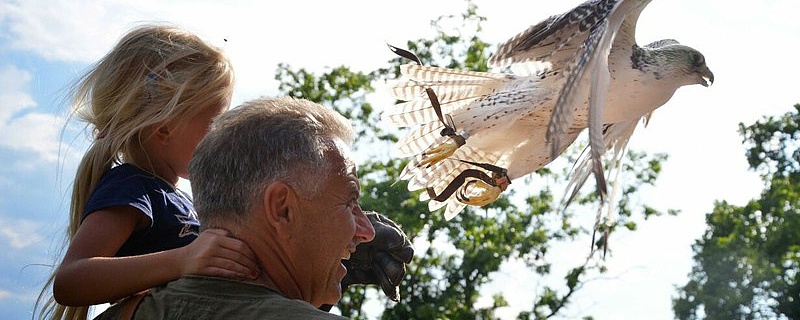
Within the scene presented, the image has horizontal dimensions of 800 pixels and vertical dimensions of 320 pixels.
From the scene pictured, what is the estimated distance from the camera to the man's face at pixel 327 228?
1.55 metres

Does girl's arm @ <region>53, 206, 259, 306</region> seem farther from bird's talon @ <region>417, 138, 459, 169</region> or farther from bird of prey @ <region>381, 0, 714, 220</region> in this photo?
bird's talon @ <region>417, 138, 459, 169</region>

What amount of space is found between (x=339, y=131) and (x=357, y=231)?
0.60 ft

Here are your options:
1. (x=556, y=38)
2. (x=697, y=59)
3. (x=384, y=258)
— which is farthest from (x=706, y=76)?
(x=384, y=258)

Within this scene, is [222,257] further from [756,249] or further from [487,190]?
[756,249]

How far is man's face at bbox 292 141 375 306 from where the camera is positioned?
1548 millimetres

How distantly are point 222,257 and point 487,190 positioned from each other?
5.55 ft

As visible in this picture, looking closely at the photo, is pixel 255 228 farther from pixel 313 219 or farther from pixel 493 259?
pixel 493 259

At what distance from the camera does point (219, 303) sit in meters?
1.47

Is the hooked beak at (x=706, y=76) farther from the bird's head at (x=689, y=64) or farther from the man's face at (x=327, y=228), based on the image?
the man's face at (x=327, y=228)

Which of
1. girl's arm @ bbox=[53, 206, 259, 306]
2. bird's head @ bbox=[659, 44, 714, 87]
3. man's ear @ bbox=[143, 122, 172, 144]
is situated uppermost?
bird's head @ bbox=[659, 44, 714, 87]

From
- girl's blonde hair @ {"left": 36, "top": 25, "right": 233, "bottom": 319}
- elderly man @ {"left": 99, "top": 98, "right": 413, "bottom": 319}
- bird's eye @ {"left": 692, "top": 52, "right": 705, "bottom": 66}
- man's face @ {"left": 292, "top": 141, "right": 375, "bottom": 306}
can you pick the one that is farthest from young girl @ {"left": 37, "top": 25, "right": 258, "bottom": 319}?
bird's eye @ {"left": 692, "top": 52, "right": 705, "bottom": 66}

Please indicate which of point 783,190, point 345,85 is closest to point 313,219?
point 345,85

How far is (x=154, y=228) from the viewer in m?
1.94

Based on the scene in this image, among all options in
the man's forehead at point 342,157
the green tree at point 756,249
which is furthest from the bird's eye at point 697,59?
the green tree at point 756,249
